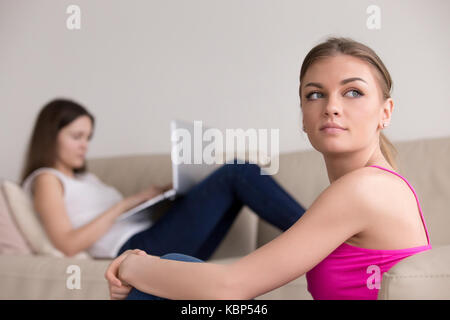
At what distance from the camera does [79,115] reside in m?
1.96

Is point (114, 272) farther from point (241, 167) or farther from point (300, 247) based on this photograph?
point (241, 167)

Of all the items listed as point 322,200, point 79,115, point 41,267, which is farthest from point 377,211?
point 79,115

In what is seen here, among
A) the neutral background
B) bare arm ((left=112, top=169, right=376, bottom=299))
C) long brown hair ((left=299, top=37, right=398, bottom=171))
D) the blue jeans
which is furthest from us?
the neutral background

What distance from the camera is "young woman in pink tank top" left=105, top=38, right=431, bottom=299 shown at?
2.16 ft

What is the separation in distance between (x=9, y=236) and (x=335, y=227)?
1.41 m

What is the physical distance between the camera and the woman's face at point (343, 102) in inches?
29.3

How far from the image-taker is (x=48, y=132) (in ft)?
6.37

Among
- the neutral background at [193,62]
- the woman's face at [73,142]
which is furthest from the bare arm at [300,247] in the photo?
the woman's face at [73,142]

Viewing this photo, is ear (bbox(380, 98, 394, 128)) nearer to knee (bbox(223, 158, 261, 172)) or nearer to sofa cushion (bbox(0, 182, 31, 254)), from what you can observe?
knee (bbox(223, 158, 261, 172))

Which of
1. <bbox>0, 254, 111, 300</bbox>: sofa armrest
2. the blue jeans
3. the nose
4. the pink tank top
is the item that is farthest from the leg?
the blue jeans

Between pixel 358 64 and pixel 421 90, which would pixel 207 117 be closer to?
pixel 421 90

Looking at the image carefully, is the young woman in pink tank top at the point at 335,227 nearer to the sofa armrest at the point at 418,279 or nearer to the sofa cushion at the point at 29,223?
the sofa armrest at the point at 418,279

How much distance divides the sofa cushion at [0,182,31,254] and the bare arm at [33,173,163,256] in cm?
10

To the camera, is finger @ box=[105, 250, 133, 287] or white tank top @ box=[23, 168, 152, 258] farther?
white tank top @ box=[23, 168, 152, 258]
